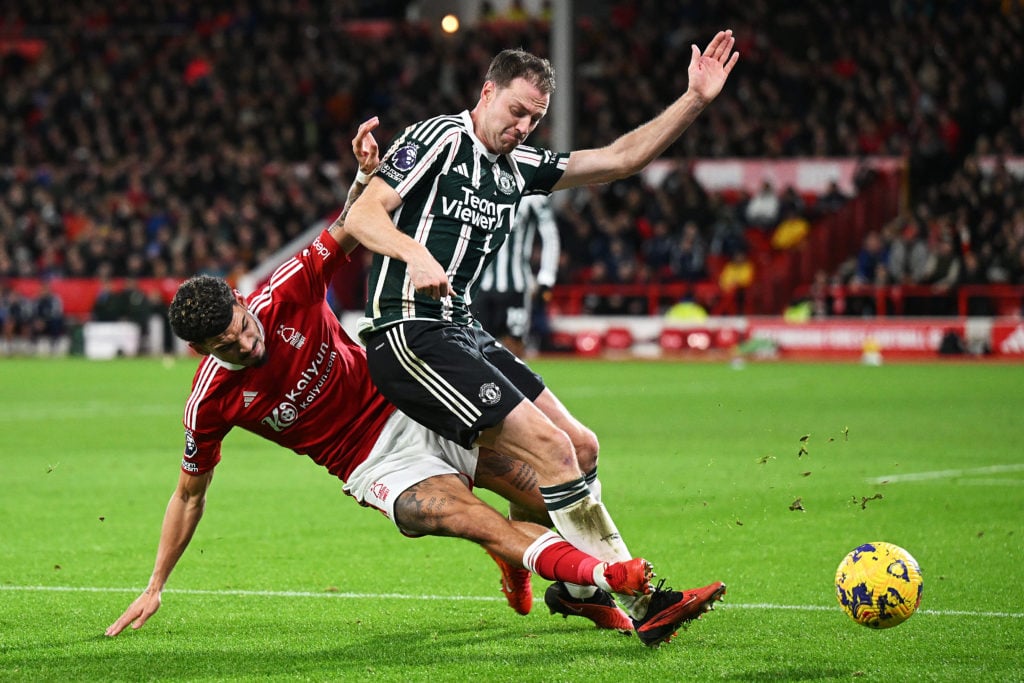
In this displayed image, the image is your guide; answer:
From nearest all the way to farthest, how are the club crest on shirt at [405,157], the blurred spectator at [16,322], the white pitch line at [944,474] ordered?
the club crest on shirt at [405,157]
the white pitch line at [944,474]
the blurred spectator at [16,322]

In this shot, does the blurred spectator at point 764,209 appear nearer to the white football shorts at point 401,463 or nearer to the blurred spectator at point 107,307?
the blurred spectator at point 107,307

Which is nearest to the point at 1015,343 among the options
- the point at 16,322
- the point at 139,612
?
the point at 16,322

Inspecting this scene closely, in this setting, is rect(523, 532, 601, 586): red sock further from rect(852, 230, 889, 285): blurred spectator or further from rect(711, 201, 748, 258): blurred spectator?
rect(711, 201, 748, 258): blurred spectator

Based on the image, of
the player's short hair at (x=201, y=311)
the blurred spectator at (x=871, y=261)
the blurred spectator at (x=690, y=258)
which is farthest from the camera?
the blurred spectator at (x=690, y=258)

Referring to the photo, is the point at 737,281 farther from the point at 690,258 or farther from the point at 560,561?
the point at 560,561

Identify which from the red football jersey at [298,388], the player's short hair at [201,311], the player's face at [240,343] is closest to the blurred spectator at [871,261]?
the red football jersey at [298,388]

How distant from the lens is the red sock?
504 centimetres

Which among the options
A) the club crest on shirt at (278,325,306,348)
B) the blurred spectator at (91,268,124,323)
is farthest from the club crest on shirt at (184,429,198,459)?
the blurred spectator at (91,268,124,323)

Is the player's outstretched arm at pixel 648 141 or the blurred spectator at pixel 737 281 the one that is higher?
the player's outstretched arm at pixel 648 141

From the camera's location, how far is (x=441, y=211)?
554cm

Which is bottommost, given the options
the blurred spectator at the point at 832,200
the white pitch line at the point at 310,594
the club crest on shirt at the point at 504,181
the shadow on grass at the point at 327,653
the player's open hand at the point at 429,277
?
the blurred spectator at the point at 832,200

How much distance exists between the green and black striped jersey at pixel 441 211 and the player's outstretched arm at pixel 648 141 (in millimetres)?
432

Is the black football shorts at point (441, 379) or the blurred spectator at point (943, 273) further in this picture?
the blurred spectator at point (943, 273)

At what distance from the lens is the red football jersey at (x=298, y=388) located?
18.4 ft
